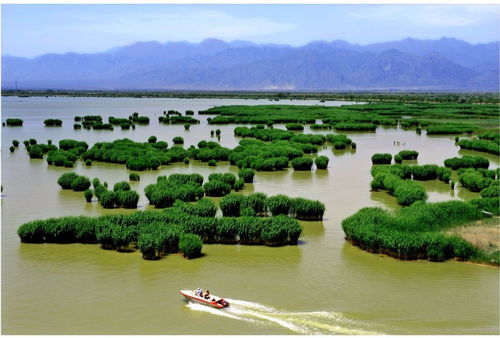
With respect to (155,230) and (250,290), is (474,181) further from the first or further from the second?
(155,230)

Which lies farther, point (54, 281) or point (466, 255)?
point (466, 255)

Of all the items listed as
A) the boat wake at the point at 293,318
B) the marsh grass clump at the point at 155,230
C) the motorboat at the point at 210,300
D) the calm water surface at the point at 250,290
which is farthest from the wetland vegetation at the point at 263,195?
Answer: the boat wake at the point at 293,318

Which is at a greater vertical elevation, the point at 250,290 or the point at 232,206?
the point at 232,206

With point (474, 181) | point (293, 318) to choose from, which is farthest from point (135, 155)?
point (293, 318)

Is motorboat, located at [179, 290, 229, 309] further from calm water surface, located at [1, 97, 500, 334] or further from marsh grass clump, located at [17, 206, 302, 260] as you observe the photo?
marsh grass clump, located at [17, 206, 302, 260]

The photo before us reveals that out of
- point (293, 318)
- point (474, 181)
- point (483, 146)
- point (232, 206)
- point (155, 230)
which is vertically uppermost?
point (483, 146)

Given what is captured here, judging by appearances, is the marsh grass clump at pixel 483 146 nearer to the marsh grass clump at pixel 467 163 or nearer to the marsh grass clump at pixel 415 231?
the marsh grass clump at pixel 467 163

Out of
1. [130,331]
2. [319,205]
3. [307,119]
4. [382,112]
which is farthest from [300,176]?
[382,112]

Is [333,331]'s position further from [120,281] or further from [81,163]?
[81,163]

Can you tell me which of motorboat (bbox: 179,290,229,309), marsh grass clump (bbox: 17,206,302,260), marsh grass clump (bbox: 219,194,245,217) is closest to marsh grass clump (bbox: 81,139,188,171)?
marsh grass clump (bbox: 219,194,245,217)
